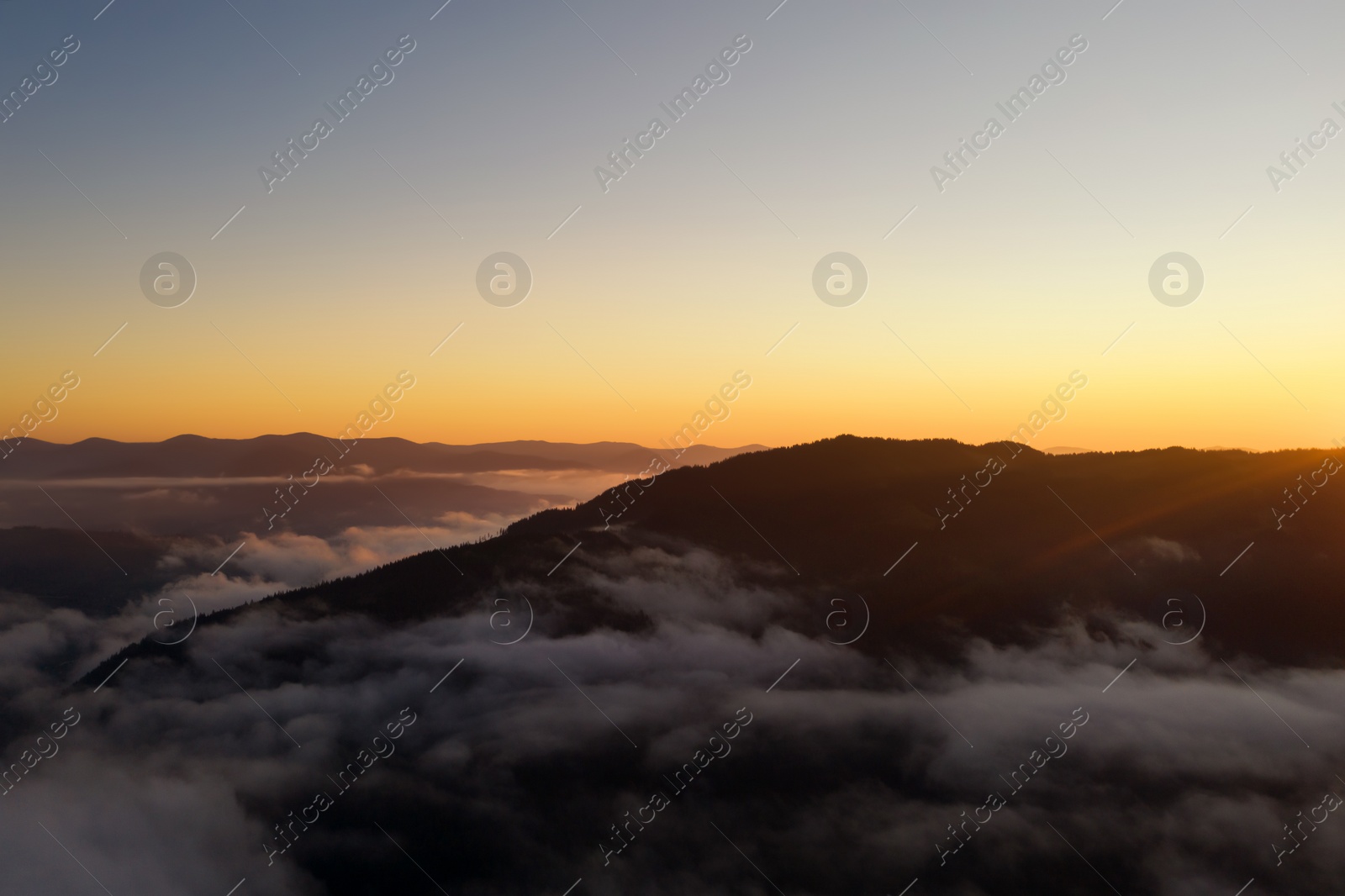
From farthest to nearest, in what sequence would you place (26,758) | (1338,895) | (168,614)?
(1338,895), (26,758), (168,614)

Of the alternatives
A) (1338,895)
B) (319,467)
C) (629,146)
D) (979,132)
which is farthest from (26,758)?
(1338,895)

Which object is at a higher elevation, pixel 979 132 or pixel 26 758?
pixel 26 758

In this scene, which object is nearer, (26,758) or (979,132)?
A: (979,132)

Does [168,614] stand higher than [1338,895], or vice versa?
[168,614]

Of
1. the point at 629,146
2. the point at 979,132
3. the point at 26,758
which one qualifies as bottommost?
the point at 979,132

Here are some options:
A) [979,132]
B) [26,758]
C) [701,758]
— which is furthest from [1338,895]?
[26,758]

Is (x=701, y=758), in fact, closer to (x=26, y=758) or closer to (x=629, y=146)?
(x=629, y=146)

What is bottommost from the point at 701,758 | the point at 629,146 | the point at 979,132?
the point at 701,758

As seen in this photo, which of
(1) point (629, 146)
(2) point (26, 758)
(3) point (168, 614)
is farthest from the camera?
(2) point (26, 758)

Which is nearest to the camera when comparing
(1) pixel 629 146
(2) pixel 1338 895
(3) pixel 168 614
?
(1) pixel 629 146

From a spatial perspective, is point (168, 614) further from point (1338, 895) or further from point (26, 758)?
point (1338, 895)
